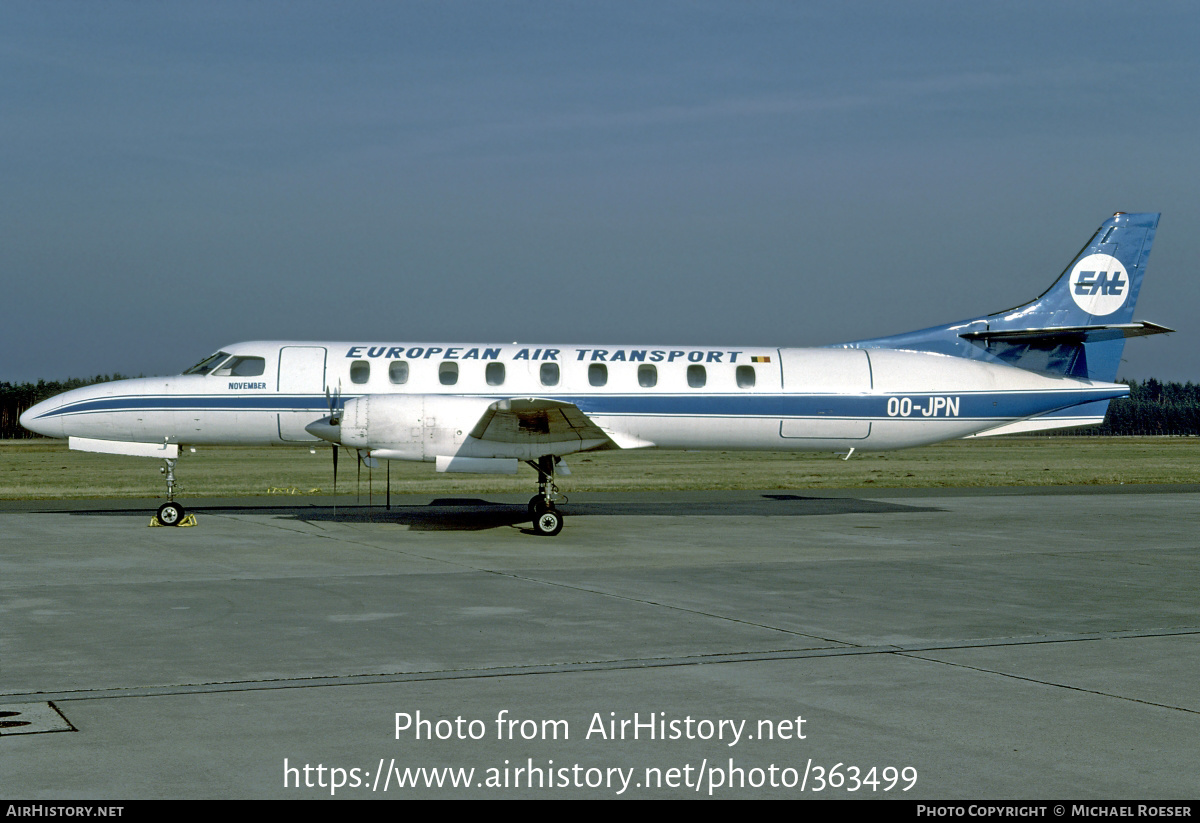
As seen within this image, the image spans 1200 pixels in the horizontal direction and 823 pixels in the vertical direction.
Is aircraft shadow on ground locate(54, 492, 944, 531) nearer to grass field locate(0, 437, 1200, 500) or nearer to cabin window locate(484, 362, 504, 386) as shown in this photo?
cabin window locate(484, 362, 504, 386)

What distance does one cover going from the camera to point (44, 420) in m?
19.6

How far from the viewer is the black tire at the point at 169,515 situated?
748 inches

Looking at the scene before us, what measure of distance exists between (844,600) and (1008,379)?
36.8ft

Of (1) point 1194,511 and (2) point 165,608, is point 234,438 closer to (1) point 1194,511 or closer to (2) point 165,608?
(2) point 165,608

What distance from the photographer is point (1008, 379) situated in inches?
839

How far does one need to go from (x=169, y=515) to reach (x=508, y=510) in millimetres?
6937

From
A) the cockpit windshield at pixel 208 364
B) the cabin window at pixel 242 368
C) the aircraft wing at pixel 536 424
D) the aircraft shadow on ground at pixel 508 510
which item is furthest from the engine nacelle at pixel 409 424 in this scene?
the cockpit windshield at pixel 208 364

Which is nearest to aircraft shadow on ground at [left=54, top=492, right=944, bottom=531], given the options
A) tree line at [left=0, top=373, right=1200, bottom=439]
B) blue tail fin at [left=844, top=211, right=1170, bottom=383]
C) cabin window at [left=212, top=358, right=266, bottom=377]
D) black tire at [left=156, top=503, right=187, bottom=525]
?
black tire at [left=156, top=503, right=187, bottom=525]

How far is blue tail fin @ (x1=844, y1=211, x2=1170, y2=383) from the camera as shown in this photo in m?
21.4

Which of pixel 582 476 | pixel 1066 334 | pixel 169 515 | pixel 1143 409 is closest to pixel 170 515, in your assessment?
pixel 169 515

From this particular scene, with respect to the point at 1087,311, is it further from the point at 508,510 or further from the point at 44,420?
the point at 44,420

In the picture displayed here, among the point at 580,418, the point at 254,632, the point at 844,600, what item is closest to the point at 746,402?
the point at 580,418

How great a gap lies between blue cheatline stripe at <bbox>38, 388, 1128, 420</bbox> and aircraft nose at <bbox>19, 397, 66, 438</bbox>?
2.4 inches

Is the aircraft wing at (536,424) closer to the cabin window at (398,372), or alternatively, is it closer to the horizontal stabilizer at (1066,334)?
the cabin window at (398,372)
